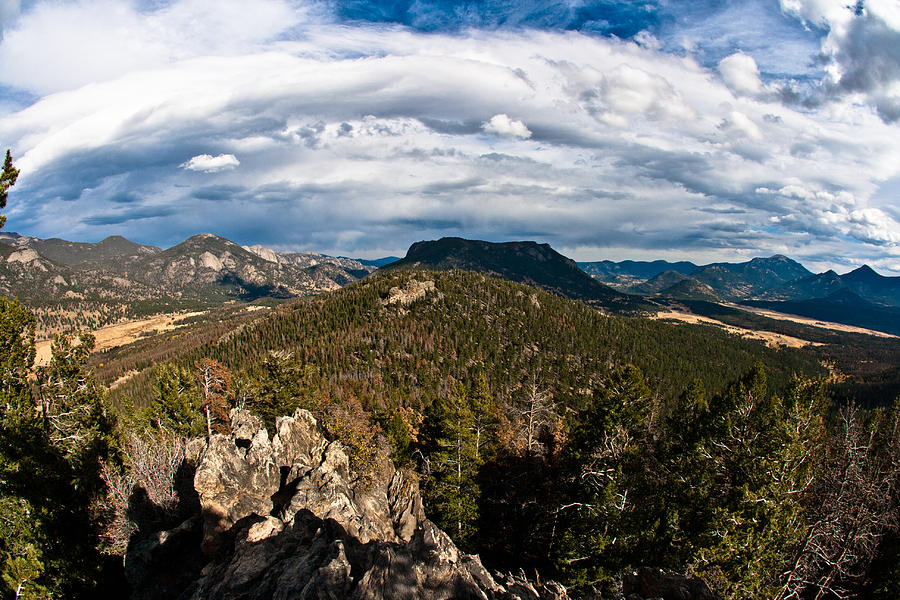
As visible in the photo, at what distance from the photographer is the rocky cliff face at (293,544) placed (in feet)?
44.1

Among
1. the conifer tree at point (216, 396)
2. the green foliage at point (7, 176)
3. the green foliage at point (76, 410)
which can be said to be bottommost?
the conifer tree at point (216, 396)

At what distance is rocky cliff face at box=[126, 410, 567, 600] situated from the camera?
1345 centimetres

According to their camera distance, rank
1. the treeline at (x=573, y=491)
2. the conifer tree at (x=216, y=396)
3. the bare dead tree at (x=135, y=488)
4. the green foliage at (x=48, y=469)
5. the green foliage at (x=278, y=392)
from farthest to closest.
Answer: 1. the conifer tree at (x=216, y=396)
2. the green foliage at (x=278, y=392)
3. the bare dead tree at (x=135, y=488)
4. the green foliage at (x=48, y=469)
5. the treeline at (x=573, y=491)

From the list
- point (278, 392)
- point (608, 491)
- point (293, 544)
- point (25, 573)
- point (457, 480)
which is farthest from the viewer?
point (278, 392)

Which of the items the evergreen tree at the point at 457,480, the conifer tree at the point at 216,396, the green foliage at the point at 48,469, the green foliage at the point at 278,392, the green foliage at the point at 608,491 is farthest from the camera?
the conifer tree at the point at 216,396

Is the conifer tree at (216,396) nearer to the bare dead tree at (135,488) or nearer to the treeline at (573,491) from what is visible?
the treeline at (573,491)

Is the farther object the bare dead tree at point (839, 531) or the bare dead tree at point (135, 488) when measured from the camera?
the bare dead tree at point (135, 488)

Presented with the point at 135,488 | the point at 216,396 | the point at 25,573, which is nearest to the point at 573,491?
the point at 135,488

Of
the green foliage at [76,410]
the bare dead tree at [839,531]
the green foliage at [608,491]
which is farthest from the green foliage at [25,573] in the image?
the bare dead tree at [839,531]

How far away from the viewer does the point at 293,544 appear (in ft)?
56.7

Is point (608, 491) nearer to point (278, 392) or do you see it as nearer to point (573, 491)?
point (573, 491)

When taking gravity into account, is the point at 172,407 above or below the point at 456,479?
above

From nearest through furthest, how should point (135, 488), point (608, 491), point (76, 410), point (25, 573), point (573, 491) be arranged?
1. point (25, 573)
2. point (608, 491)
3. point (135, 488)
4. point (573, 491)
5. point (76, 410)

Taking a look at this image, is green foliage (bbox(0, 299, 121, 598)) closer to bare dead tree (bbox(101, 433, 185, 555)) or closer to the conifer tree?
bare dead tree (bbox(101, 433, 185, 555))
